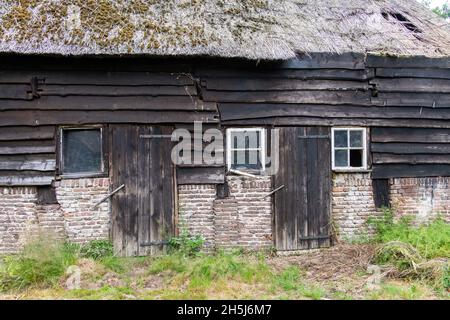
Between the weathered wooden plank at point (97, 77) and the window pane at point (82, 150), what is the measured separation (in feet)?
2.85

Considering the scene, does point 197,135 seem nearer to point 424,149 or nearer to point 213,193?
point 213,193

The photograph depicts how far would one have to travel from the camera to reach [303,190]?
709cm

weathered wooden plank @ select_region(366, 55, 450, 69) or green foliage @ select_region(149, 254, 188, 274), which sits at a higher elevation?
weathered wooden plank @ select_region(366, 55, 450, 69)

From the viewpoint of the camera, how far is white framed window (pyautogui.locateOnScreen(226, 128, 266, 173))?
702cm

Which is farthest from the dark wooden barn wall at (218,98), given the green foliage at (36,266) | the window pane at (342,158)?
the green foliage at (36,266)

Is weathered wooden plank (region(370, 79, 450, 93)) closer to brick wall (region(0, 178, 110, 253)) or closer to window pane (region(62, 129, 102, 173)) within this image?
window pane (region(62, 129, 102, 173))

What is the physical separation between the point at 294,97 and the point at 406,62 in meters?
2.29

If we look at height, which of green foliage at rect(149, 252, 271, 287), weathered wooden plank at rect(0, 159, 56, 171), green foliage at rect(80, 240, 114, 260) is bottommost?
green foliage at rect(149, 252, 271, 287)

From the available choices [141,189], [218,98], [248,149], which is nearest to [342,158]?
[248,149]

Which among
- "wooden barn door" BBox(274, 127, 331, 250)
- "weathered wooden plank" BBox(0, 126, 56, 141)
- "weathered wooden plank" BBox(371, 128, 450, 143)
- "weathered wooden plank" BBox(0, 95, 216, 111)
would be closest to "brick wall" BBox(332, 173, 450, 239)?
"wooden barn door" BBox(274, 127, 331, 250)

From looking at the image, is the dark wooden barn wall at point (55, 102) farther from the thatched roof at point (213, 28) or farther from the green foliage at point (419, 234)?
the green foliage at point (419, 234)

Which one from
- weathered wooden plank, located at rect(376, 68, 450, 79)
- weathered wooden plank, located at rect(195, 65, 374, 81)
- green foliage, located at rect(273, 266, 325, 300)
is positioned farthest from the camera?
weathered wooden plank, located at rect(376, 68, 450, 79)

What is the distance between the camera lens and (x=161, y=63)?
22.2 feet

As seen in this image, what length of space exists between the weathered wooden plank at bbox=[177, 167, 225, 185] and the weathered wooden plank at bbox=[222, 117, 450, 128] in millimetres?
884
